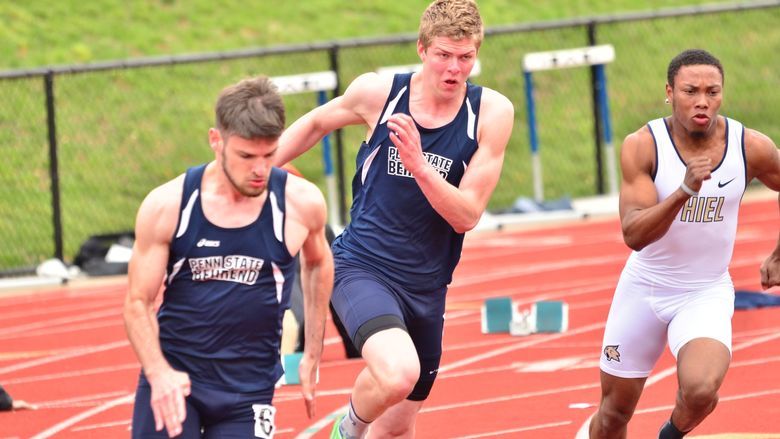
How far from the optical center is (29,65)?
20344mm

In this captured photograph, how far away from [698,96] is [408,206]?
1.35 m

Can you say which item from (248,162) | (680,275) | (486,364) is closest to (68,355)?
(486,364)

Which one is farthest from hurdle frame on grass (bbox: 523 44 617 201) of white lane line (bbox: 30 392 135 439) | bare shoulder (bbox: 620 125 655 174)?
bare shoulder (bbox: 620 125 655 174)

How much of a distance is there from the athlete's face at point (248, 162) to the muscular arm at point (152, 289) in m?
0.23

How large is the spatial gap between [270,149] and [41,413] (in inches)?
191

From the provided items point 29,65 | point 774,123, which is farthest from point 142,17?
point 774,123

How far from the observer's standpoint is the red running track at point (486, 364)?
8422mm

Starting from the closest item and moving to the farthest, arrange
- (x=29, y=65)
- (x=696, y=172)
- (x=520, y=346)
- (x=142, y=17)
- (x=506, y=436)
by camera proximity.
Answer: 1. (x=696, y=172)
2. (x=506, y=436)
3. (x=520, y=346)
4. (x=29, y=65)
5. (x=142, y=17)

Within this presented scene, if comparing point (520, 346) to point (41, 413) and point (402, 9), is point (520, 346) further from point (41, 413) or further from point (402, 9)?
point (402, 9)

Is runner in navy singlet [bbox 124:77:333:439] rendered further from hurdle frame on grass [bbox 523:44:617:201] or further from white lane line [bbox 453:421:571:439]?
hurdle frame on grass [bbox 523:44:617:201]

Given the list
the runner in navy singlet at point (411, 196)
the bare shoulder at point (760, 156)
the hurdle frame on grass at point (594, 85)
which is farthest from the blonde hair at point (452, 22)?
the hurdle frame on grass at point (594, 85)

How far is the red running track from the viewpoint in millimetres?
8422

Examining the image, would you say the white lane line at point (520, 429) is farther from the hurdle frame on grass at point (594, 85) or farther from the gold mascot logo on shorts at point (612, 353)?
the hurdle frame on grass at point (594, 85)

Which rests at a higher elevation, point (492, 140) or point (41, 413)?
point (492, 140)
